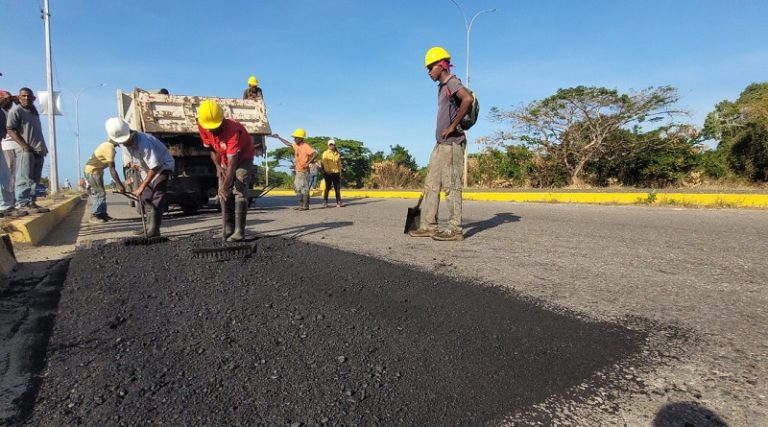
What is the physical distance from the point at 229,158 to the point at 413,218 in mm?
2251

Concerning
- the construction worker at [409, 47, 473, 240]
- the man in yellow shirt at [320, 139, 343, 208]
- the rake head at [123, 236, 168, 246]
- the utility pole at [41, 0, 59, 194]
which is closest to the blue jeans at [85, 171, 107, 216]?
the rake head at [123, 236, 168, 246]

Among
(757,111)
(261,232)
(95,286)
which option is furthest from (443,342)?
(757,111)

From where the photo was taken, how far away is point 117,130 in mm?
4609

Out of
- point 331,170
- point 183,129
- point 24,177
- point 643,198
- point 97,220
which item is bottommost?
point 97,220

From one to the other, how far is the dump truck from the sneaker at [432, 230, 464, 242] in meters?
5.63

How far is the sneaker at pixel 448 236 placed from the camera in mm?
4496

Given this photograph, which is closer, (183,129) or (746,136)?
(183,129)

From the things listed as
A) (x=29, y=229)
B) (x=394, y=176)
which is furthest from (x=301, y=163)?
(x=394, y=176)

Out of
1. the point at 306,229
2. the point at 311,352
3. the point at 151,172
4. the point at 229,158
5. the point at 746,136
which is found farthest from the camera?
the point at 746,136

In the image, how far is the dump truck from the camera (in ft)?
25.7

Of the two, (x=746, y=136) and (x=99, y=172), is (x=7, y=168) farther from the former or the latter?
(x=746, y=136)

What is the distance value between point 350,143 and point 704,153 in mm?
23982

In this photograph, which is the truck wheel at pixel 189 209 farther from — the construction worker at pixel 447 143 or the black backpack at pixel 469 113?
the black backpack at pixel 469 113

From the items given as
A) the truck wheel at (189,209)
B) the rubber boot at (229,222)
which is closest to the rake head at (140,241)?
the rubber boot at (229,222)
